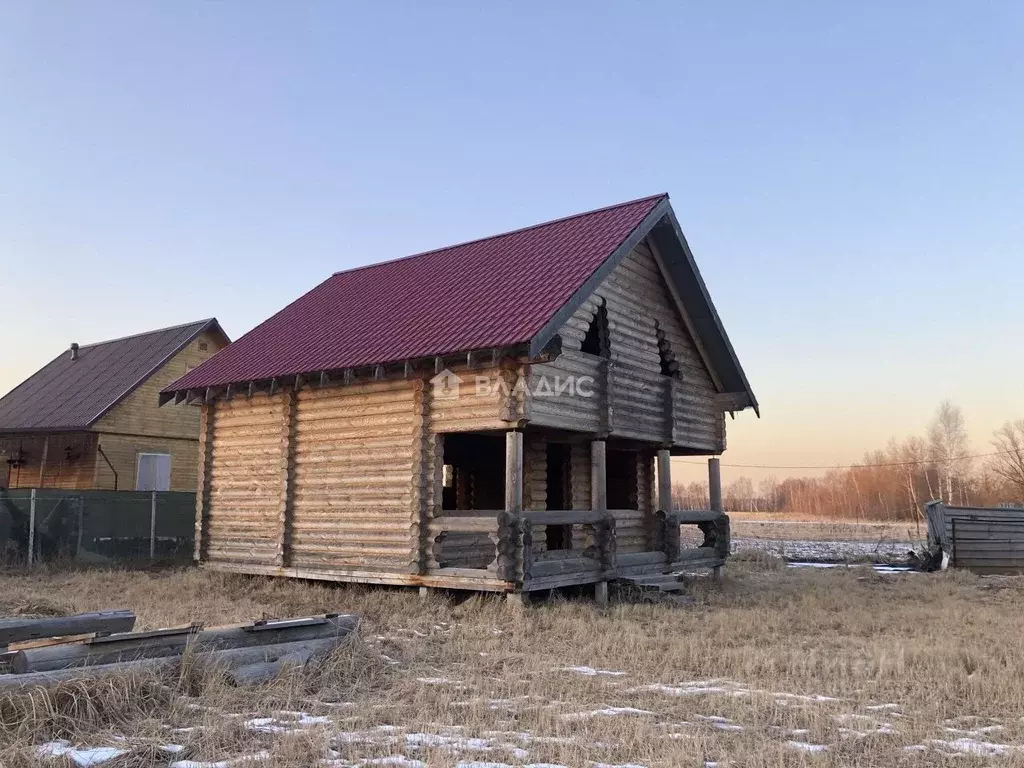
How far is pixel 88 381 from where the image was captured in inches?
1238

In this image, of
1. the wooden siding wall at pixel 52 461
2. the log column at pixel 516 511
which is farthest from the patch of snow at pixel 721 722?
the wooden siding wall at pixel 52 461

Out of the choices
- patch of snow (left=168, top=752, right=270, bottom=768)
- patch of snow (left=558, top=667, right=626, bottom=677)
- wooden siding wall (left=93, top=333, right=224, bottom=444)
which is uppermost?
wooden siding wall (left=93, top=333, right=224, bottom=444)

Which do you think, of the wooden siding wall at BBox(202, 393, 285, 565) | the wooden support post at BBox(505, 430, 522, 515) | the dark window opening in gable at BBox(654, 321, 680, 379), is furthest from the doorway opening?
the wooden siding wall at BBox(202, 393, 285, 565)

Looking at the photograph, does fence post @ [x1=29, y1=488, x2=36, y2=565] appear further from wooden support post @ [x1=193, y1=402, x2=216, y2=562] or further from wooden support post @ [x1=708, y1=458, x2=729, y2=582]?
wooden support post @ [x1=708, y1=458, x2=729, y2=582]

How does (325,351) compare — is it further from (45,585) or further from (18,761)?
(18,761)

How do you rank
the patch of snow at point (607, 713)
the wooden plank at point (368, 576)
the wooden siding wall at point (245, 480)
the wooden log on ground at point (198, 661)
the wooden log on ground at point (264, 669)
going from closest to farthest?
1. the wooden log on ground at point (198, 661)
2. the patch of snow at point (607, 713)
3. the wooden log on ground at point (264, 669)
4. the wooden plank at point (368, 576)
5. the wooden siding wall at point (245, 480)

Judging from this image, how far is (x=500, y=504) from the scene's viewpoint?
20375mm

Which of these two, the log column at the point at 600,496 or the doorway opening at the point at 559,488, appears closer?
the log column at the point at 600,496

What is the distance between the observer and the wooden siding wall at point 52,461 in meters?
27.7

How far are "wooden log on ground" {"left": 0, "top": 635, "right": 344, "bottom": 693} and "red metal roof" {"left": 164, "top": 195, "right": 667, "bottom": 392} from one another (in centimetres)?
582

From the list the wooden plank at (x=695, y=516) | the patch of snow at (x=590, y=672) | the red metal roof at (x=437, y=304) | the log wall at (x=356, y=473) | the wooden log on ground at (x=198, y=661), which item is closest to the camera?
the wooden log on ground at (x=198, y=661)

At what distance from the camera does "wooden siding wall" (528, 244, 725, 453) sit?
14844mm

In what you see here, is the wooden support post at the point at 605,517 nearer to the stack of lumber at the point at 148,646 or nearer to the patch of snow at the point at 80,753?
the stack of lumber at the point at 148,646

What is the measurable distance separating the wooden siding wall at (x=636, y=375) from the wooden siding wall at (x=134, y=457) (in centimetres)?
1903
